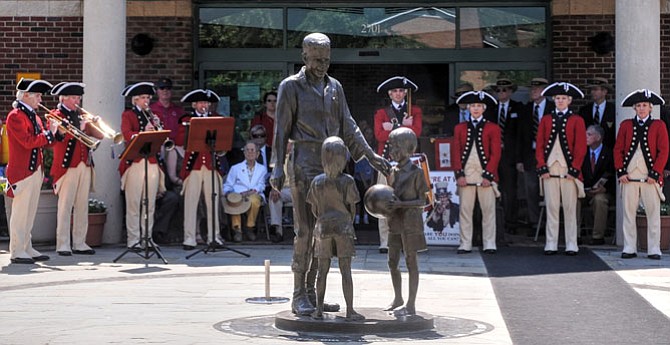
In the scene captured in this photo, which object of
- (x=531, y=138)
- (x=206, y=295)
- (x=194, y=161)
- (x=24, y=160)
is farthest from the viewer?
(x=531, y=138)

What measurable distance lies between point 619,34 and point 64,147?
24.6ft

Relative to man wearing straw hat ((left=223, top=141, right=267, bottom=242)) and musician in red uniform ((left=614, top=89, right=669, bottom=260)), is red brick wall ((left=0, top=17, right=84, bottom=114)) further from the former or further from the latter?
musician in red uniform ((left=614, top=89, right=669, bottom=260))

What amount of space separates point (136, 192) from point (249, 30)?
4.27 metres

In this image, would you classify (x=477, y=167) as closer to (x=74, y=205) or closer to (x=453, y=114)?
(x=453, y=114)

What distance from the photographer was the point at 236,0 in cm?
2003

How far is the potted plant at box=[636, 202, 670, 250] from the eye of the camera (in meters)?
16.5

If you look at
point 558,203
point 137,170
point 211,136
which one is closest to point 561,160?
point 558,203

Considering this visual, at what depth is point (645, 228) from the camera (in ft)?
54.1

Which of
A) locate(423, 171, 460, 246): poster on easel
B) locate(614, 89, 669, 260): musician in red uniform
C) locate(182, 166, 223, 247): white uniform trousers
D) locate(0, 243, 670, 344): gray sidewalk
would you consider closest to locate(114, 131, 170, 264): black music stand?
locate(0, 243, 670, 344): gray sidewalk

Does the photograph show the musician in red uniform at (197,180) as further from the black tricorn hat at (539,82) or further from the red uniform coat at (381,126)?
the black tricorn hat at (539,82)

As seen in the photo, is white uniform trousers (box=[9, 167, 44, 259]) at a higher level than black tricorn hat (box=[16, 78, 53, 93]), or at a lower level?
lower

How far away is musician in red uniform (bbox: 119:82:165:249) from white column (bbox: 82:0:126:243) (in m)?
0.54

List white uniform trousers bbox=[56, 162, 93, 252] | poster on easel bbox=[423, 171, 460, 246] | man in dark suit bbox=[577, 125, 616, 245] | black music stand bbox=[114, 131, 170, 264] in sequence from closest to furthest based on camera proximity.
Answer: black music stand bbox=[114, 131, 170, 264], white uniform trousers bbox=[56, 162, 93, 252], poster on easel bbox=[423, 171, 460, 246], man in dark suit bbox=[577, 125, 616, 245]

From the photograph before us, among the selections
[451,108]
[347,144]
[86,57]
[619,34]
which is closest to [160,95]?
[86,57]
